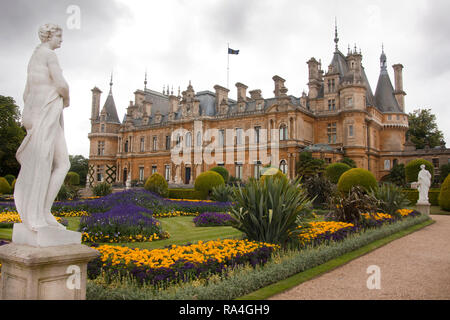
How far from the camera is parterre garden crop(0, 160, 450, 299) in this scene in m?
4.93

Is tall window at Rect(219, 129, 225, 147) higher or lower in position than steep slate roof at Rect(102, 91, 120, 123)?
lower

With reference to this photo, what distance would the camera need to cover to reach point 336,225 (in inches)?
380

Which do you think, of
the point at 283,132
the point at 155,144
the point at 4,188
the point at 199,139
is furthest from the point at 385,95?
the point at 4,188

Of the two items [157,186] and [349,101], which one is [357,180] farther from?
[349,101]

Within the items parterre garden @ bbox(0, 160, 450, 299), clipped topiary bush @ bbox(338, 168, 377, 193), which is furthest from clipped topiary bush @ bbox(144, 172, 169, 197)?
clipped topiary bush @ bbox(338, 168, 377, 193)

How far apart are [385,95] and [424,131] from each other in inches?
370

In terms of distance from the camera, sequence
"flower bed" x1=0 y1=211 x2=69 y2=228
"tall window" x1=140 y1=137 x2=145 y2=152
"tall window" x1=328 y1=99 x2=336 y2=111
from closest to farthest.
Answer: "flower bed" x1=0 y1=211 x2=69 y2=228, "tall window" x1=328 y1=99 x2=336 y2=111, "tall window" x1=140 y1=137 x2=145 y2=152

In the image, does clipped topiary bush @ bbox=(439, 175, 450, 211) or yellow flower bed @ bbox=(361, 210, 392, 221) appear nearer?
yellow flower bed @ bbox=(361, 210, 392, 221)

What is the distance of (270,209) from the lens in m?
7.22

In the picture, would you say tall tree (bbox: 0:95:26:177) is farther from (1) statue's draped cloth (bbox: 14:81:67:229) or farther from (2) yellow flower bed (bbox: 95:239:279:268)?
(1) statue's draped cloth (bbox: 14:81:67:229)

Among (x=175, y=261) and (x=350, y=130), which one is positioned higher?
(x=350, y=130)

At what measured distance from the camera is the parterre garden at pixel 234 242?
4.93 metres

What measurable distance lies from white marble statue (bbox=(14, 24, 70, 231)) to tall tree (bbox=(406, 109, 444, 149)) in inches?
1709
